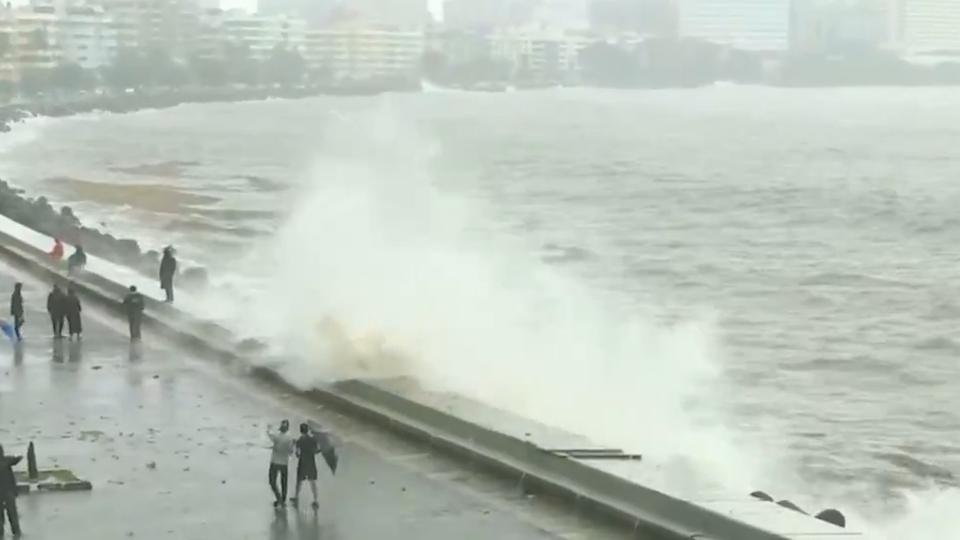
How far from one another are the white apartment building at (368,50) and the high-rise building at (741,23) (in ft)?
108

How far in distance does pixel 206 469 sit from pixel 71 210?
4032 cm

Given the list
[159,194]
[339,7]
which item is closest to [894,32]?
[339,7]

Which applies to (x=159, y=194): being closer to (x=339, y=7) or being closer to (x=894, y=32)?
(x=339, y=7)

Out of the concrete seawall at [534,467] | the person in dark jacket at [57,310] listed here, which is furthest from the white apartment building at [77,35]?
the concrete seawall at [534,467]

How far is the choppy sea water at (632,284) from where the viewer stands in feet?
67.0

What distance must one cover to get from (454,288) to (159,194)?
142 feet

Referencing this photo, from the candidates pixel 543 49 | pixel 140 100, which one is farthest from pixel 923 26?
pixel 140 100

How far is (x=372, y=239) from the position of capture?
28.5m

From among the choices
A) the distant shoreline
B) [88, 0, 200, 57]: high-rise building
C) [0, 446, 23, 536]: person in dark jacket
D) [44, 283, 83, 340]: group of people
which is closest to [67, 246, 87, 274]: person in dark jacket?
[44, 283, 83, 340]: group of people

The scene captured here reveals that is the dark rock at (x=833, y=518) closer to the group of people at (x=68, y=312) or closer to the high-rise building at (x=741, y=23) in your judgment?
the group of people at (x=68, y=312)

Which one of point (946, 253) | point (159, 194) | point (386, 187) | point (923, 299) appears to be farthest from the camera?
point (159, 194)

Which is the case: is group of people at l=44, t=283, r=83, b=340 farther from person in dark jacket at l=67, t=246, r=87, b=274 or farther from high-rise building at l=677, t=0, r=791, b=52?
high-rise building at l=677, t=0, r=791, b=52

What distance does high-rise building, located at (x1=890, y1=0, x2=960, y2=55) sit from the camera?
146 meters

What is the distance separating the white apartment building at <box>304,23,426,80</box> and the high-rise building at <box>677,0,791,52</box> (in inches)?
1293
